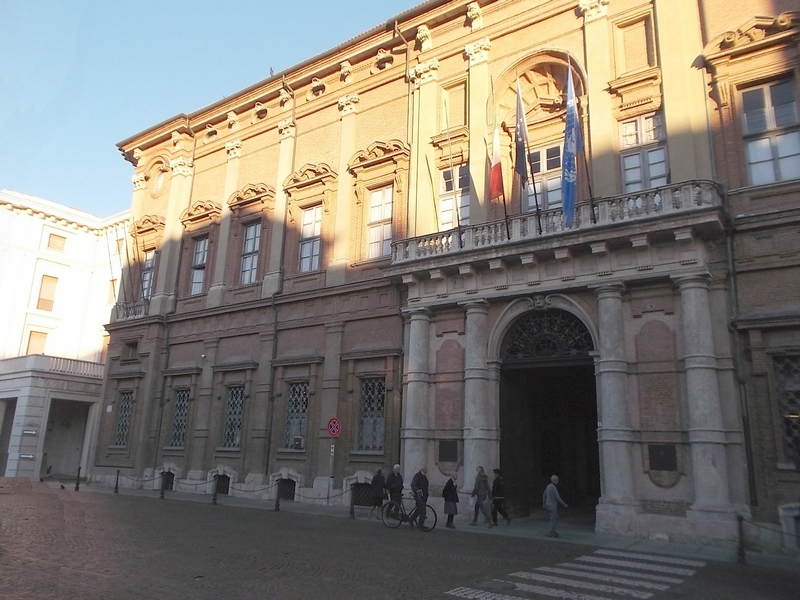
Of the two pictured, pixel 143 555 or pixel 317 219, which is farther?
pixel 317 219

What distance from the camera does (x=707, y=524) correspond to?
1328cm

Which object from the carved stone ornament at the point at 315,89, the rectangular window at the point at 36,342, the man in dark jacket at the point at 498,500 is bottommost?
the man in dark jacket at the point at 498,500

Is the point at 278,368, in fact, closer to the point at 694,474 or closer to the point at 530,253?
the point at 530,253

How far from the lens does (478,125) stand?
64.9 ft

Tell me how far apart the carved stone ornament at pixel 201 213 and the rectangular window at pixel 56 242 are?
60.7ft

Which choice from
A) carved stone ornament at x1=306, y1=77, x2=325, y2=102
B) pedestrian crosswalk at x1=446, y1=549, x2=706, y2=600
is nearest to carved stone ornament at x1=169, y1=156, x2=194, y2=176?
carved stone ornament at x1=306, y1=77, x2=325, y2=102

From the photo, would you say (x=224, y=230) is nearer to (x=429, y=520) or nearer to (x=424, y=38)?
(x=424, y=38)

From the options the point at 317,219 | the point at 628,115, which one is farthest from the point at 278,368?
the point at 628,115

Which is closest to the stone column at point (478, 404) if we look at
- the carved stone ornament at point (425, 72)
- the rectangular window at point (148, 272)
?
the carved stone ornament at point (425, 72)

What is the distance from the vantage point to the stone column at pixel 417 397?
17547 mm

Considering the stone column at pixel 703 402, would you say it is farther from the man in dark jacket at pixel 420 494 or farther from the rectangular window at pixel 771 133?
the man in dark jacket at pixel 420 494

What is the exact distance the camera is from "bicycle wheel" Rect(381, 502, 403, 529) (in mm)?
15562

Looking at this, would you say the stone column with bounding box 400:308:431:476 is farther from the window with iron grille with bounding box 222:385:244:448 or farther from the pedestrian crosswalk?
the window with iron grille with bounding box 222:385:244:448

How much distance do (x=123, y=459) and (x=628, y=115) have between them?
74.4 ft
